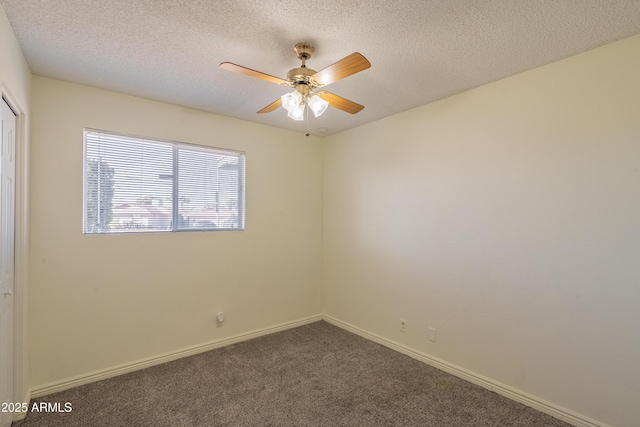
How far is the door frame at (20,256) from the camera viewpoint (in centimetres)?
209

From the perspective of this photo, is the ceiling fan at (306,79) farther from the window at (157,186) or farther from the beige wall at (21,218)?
the window at (157,186)

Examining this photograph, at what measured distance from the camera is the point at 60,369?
2.49 metres

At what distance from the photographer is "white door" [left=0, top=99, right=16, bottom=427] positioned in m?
1.81

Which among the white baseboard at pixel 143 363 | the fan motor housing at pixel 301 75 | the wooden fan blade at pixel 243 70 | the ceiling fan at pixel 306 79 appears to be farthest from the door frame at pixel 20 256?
the fan motor housing at pixel 301 75

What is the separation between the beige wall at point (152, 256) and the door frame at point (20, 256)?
240 mm

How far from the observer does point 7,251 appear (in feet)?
6.31

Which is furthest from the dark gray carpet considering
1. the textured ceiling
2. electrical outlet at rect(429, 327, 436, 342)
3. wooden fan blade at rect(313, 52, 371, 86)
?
the textured ceiling

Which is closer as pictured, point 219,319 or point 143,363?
point 143,363

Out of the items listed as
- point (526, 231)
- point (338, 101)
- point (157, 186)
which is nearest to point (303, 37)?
point (338, 101)

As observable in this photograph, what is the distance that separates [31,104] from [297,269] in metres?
2.92

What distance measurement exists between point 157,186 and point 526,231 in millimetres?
3187

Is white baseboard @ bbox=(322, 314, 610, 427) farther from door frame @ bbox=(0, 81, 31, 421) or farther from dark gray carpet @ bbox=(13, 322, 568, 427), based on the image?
door frame @ bbox=(0, 81, 31, 421)

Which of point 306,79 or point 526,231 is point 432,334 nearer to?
point 526,231

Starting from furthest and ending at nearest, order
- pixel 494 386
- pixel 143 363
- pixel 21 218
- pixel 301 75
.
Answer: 1. pixel 143 363
2. pixel 494 386
3. pixel 21 218
4. pixel 301 75
